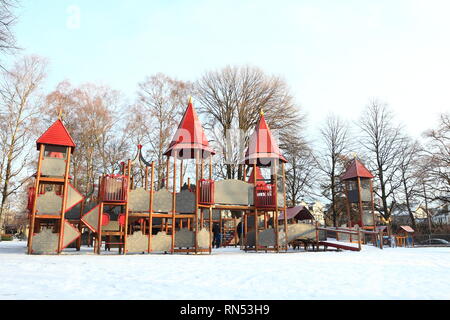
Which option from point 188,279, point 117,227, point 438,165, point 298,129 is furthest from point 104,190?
point 438,165

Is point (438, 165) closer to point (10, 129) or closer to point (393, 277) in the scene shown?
point (393, 277)

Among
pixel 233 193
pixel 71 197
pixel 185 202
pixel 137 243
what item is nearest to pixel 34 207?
pixel 71 197

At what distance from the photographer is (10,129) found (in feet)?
74.5

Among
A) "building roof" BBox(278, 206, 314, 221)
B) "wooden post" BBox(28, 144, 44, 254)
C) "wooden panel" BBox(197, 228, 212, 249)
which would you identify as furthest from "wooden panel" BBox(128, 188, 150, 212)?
"building roof" BBox(278, 206, 314, 221)

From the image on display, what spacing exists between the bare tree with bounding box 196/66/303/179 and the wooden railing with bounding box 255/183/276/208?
8.37 m

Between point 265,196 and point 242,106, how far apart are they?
1076cm

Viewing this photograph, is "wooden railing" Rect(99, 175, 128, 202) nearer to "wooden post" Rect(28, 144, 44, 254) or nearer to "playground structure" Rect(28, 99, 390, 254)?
"playground structure" Rect(28, 99, 390, 254)

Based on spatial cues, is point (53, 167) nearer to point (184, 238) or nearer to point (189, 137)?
point (189, 137)

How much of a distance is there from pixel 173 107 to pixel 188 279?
21617 mm

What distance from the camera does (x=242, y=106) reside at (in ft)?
88.1

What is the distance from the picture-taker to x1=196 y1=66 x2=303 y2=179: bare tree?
2681 cm

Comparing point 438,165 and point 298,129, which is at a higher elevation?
point 298,129
